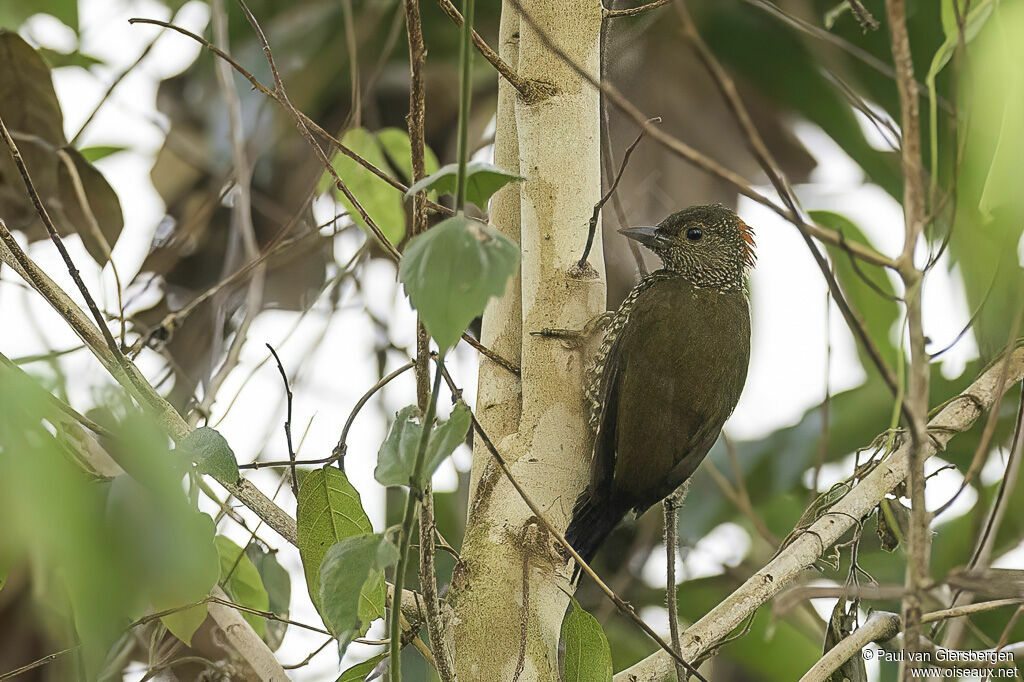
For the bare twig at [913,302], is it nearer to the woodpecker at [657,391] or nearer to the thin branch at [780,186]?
the thin branch at [780,186]

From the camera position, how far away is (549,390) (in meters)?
1.14

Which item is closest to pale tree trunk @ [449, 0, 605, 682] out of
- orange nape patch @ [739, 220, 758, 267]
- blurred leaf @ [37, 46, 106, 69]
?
orange nape patch @ [739, 220, 758, 267]

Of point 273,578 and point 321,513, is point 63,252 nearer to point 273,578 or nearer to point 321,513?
point 321,513

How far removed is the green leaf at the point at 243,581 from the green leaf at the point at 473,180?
608 mm

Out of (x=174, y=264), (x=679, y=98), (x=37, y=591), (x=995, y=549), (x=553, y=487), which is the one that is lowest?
(x=37, y=591)

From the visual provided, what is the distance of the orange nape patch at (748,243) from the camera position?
1.76 metres

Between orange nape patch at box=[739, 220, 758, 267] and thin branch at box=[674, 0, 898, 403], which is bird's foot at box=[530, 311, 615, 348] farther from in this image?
orange nape patch at box=[739, 220, 758, 267]

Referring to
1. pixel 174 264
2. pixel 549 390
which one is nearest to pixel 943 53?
pixel 549 390

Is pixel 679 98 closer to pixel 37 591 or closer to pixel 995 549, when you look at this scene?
pixel 995 549

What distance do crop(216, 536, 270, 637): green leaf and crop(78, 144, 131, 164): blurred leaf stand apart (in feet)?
3.60

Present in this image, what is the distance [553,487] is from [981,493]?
4.04 feet

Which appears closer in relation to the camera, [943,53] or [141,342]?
[943,53]

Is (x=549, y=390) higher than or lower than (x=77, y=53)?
lower

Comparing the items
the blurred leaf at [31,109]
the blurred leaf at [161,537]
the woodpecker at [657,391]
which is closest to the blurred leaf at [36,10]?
the blurred leaf at [31,109]
